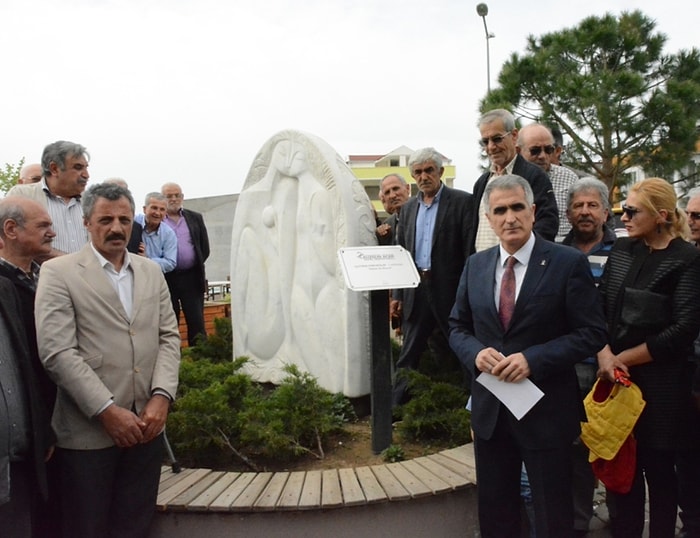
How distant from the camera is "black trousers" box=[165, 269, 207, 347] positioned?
587 cm

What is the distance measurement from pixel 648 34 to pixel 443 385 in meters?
12.9

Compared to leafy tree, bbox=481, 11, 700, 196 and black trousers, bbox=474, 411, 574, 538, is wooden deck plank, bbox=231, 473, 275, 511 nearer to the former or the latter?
black trousers, bbox=474, 411, 574, 538

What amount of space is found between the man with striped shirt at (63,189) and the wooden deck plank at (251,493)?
5.54 feet

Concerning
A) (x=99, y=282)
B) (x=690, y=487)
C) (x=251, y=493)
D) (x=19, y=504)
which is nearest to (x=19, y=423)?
(x=19, y=504)

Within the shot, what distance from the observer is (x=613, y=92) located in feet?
41.7

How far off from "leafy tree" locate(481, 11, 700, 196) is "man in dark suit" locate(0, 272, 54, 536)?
12558 millimetres

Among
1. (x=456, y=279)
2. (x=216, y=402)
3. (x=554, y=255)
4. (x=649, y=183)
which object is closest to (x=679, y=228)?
(x=649, y=183)

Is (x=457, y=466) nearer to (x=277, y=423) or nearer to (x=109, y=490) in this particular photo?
(x=277, y=423)

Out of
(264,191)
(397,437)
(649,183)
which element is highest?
(264,191)

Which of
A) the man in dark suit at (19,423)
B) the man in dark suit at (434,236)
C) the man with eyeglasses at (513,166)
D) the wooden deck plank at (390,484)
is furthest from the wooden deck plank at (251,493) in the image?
the man with eyeglasses at (513,166)

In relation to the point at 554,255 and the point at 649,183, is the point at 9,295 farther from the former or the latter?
the point at 649,183

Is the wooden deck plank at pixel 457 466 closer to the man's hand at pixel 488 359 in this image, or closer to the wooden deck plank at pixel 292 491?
the wooden deck plank at pixel 292 491

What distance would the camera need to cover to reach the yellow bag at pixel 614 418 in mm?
2775

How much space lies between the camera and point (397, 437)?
403 cm
